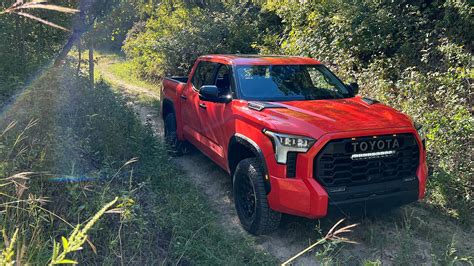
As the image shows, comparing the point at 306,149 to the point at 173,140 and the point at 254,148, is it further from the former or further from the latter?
the point at 173,140

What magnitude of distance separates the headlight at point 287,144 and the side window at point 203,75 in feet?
7.03

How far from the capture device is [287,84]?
16.1ft

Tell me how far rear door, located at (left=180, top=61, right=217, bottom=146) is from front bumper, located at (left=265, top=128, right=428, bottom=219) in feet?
7.07

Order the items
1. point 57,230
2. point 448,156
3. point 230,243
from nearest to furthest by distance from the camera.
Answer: point 57,230
point 230,243
point 448,156

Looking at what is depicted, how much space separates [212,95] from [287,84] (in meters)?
0.95

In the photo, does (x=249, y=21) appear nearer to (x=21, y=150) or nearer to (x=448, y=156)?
(x=448, y=156)

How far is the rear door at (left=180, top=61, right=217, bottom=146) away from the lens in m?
5.67

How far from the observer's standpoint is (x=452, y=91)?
5941 mm

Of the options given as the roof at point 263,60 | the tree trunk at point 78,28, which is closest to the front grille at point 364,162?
the roof at point 263,60

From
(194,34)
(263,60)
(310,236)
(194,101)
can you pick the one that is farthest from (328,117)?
(194,34)

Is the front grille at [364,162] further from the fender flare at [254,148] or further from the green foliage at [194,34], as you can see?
the green foliage at [194,34]

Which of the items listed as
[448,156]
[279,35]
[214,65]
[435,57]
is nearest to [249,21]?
[279,35]

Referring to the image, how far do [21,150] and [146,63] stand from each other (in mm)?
13270

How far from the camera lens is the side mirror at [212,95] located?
4.73 metres
